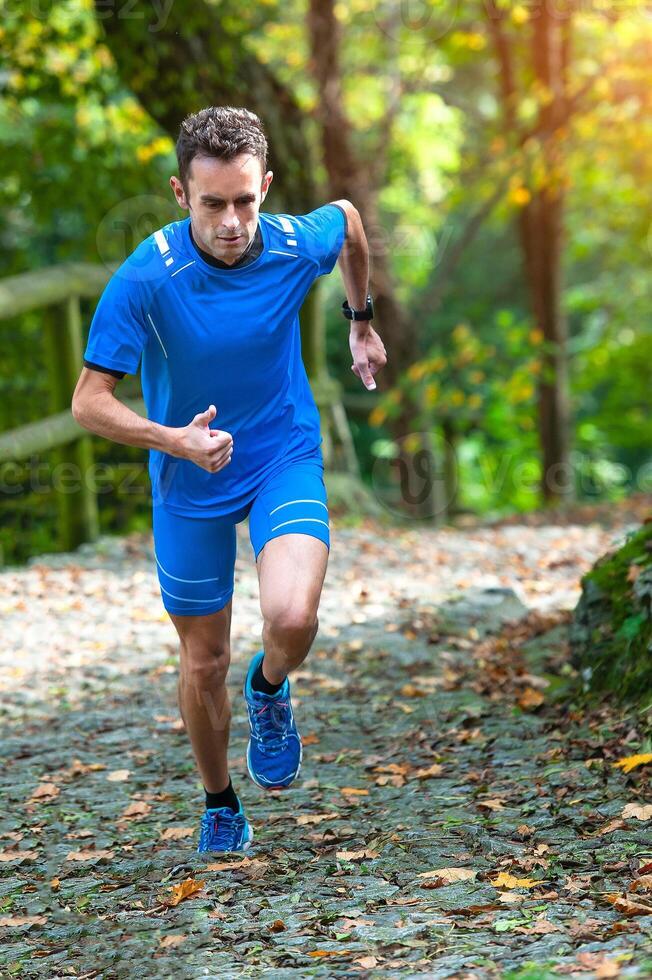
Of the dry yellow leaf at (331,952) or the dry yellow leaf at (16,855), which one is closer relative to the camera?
the dry yellow leaf at (331,952)

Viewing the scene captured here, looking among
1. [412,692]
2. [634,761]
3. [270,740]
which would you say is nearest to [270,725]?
[270,740]

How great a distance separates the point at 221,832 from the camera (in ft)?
13.4

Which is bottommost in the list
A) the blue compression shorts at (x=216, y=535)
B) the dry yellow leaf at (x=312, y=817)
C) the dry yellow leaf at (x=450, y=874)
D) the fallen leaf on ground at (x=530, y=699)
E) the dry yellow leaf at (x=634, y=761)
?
the dry yellow leaf at (x=312, y=817)

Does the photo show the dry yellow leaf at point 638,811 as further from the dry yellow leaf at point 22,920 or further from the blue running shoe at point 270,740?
the dry yellow leaf at point 22,920

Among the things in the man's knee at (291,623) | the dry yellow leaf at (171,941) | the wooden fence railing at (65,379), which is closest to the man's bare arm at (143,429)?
the man's knee at (291,623)

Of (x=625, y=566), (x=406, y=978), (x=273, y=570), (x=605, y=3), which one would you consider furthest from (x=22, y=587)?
(x=605, y=3)

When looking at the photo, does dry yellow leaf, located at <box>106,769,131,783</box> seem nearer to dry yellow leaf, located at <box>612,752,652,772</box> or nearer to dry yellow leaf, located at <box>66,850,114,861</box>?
dry yellow leaf, located at <box>66,850,114,861</box>

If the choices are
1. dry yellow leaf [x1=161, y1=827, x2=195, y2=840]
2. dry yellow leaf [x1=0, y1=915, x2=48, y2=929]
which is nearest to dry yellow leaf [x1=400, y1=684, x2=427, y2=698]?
dry yellow leaf [x1=161, y1=827, x2=195, y2=840]

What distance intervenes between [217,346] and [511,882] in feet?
5.47

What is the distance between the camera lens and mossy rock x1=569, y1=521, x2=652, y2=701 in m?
4.96

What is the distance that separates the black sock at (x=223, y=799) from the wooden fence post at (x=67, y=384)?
4889mm

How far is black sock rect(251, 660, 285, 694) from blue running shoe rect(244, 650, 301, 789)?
0.01 m

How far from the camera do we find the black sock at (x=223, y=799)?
13.3 feet

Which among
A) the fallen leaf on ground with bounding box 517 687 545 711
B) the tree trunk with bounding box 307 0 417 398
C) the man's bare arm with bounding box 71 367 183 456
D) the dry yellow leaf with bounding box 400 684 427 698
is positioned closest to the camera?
the man's bare arm with bounding box 71 367 183 456
